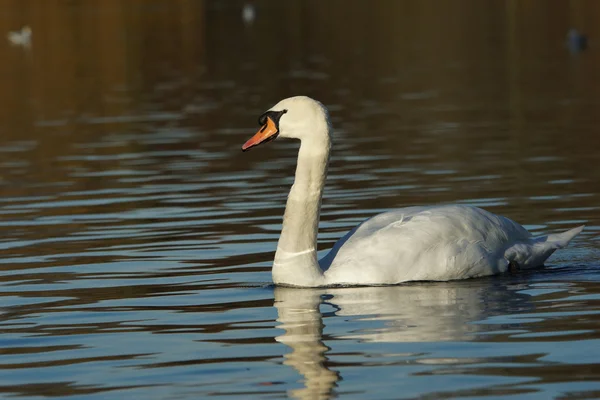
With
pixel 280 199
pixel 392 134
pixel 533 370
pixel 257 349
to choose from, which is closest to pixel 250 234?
pixel 280 199

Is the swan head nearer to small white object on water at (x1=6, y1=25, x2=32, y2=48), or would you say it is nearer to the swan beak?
the swan beak

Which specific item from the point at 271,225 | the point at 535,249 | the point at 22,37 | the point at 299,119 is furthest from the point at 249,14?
the point at 299,119

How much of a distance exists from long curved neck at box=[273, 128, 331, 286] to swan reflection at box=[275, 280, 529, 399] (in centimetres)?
14

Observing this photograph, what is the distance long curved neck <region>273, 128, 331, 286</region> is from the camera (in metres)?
11.1

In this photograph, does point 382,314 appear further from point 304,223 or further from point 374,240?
point 304,223

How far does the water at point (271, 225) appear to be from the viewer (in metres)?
8.41

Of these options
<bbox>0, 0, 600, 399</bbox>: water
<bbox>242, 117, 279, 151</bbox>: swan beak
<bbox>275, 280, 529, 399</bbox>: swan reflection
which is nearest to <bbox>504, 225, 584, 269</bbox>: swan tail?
<bbox>0, 0, 600, 399</bbox>: water

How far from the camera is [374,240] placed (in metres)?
11.0

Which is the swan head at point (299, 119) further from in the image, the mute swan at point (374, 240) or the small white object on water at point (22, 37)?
the small white object on water at point (22, 37)

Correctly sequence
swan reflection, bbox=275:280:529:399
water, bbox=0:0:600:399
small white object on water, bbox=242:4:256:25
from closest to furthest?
water, bbox=0:0:600:399
swan reflection, bbox=275:280:529:399
small white object on water, bbox=242:4:256:25

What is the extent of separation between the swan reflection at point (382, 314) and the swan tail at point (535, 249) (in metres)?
0.48

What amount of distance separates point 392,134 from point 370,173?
5.06 m

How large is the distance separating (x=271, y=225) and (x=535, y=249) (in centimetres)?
386

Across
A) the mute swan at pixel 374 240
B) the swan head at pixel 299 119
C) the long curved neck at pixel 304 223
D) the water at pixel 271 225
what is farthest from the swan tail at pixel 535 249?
the swan head at pixel 299 119
